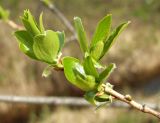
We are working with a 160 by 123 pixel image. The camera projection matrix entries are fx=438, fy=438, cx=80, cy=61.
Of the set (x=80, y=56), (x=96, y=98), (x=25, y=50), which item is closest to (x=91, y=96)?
(x=96, y=98)

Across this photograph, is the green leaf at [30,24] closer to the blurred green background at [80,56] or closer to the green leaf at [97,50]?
the green leaf at [97,50]

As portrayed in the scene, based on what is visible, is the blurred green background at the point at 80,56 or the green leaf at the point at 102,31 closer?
the green leaf at the point at 102,31

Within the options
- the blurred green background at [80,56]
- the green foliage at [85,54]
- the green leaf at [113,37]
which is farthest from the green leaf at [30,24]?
the blurred green background at [80,56]

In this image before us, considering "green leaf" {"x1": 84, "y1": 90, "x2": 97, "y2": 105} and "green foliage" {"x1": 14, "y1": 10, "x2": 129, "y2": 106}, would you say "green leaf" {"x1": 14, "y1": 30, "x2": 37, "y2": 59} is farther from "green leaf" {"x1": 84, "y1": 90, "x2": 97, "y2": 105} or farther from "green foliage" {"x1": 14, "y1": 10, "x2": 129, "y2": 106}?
"green leaf" {"x1": 84, "y1": 90, "x2": 97, "y2": 105}

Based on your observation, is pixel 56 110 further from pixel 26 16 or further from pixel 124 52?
pixel 26 16

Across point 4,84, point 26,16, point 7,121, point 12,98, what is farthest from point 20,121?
point 26,16

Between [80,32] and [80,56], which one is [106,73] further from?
[80,56]

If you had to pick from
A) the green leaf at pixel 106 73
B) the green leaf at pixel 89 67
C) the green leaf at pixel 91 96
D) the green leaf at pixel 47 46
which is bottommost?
the green leaf at pixel 91 96
